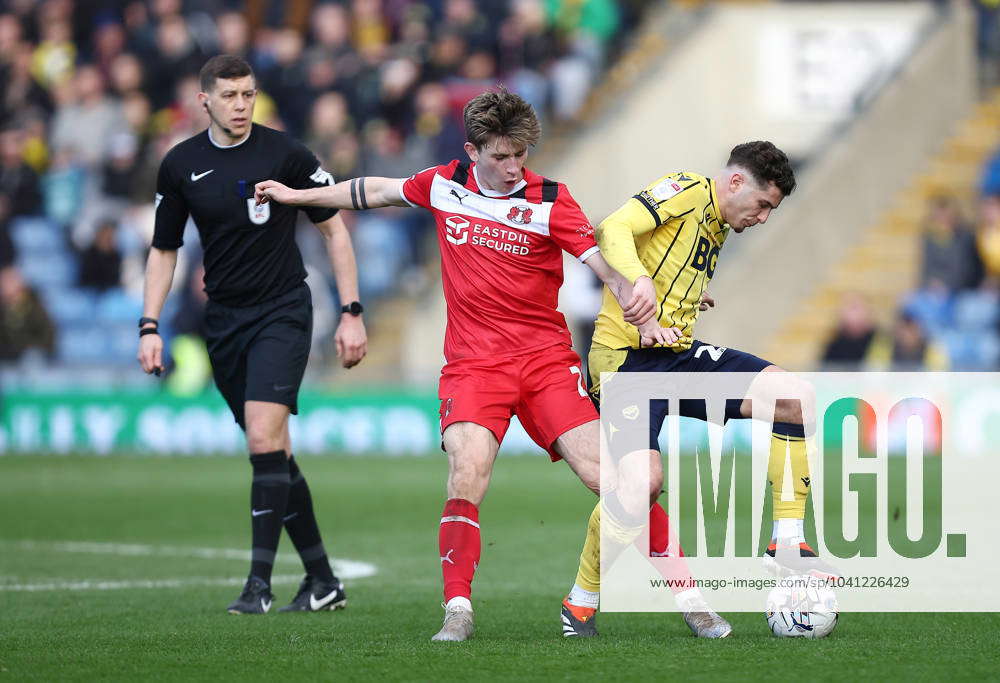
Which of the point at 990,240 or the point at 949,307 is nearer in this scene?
the point at 990,240

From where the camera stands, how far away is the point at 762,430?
51.4ft

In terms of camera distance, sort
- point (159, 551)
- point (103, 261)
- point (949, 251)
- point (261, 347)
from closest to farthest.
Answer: point (261, 347) < point (159, 551) < point (949, 251) < point (103, 261)

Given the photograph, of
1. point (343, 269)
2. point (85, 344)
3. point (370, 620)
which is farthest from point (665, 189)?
point (85, 344)

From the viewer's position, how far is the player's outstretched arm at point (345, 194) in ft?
24.0

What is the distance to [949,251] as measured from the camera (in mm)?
18438

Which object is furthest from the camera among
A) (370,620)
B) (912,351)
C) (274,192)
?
(912,351)

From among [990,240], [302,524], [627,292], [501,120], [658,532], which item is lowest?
[302,524]

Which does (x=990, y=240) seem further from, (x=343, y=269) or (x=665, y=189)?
(x=665, y=189)

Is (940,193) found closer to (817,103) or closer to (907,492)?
(817,103)

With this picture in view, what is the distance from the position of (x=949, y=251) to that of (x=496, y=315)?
12284mm

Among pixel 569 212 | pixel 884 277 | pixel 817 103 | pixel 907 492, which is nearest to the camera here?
pixel 569 212

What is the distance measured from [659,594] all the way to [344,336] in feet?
6.65

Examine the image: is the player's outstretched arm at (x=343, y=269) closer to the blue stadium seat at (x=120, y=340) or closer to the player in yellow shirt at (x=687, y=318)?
the player in yellow shirt at (x=687, y=318)

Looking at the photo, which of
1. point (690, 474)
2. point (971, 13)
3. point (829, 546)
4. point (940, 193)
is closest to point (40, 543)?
point (829, 546)
